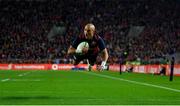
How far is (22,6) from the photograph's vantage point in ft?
247

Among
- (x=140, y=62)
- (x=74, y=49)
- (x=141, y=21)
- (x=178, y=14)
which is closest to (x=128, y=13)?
(x=141, y=21)

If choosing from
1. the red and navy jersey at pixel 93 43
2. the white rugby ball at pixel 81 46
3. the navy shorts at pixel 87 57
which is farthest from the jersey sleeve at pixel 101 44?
the white rugby ball at pixel 81 46

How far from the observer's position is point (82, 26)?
7075 centimetres

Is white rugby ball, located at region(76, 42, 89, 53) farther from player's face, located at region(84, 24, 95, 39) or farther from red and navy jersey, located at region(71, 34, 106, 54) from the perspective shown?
player's face, located at region(84, 24, 95, 39)

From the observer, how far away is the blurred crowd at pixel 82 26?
213 feet

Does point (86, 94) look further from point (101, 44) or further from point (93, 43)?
point (101, 44)

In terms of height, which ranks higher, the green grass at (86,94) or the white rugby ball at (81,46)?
the white rugby ball at (81,46)

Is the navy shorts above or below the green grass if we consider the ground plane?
above

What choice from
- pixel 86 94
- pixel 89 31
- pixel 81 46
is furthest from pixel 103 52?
pixel 86 94

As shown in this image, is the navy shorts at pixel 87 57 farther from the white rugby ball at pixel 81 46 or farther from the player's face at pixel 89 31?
the player's face at pixel 89 31

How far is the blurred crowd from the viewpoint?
213 ft

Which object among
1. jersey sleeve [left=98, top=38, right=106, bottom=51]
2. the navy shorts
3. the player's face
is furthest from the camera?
the navy shorts

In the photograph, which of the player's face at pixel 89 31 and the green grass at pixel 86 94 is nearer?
the green grass at pixel 86 94

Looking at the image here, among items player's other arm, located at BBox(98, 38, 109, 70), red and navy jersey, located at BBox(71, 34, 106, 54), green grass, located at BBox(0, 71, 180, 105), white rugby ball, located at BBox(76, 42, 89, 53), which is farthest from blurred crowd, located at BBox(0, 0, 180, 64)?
white rugby ball, located at BBox(76, 42, 89, 53)
